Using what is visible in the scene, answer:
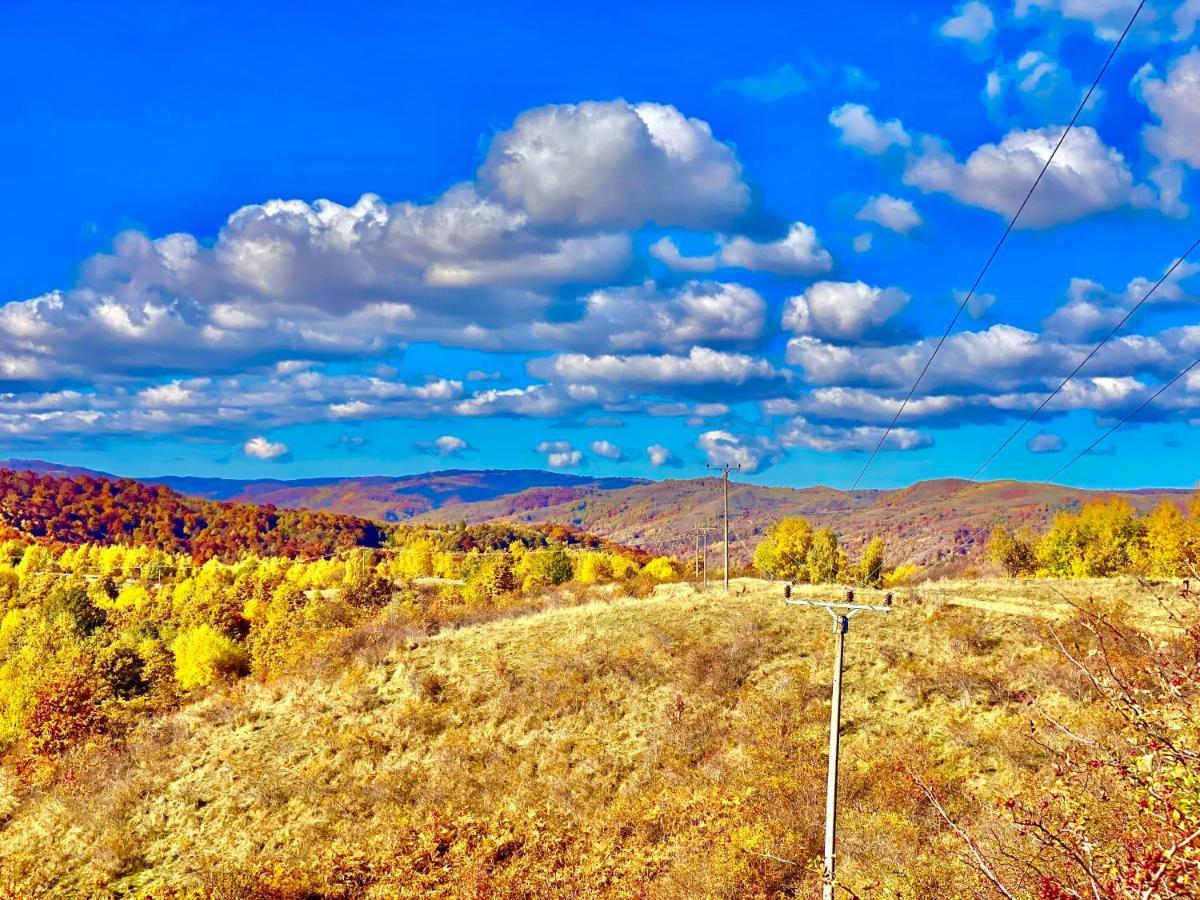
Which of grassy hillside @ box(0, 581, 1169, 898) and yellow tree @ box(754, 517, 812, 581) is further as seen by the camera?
yellow tree @ box(754, 517, 812, 581)

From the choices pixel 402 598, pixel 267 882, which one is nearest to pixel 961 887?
pixel 267 882

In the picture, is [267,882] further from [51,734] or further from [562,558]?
[562,558]

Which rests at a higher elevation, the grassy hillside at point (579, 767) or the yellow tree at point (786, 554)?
the yellow tree at point (786, 554)

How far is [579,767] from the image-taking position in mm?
30328

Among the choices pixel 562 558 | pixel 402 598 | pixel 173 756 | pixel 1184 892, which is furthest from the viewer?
pixel 562 558

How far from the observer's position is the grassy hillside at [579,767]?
22609 mm

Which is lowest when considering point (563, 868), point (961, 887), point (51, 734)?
point (51, 734)

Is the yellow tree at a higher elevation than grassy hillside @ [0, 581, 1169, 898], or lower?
higher

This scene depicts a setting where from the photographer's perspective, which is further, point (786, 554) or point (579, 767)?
point (786, 554)

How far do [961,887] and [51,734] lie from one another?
152 feet

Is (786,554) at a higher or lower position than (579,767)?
higher

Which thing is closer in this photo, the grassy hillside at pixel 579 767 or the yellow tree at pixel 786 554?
the grassy hillside at pixel 579 767

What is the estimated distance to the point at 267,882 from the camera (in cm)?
2262

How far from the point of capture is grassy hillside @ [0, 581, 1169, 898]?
2261 centimetres
